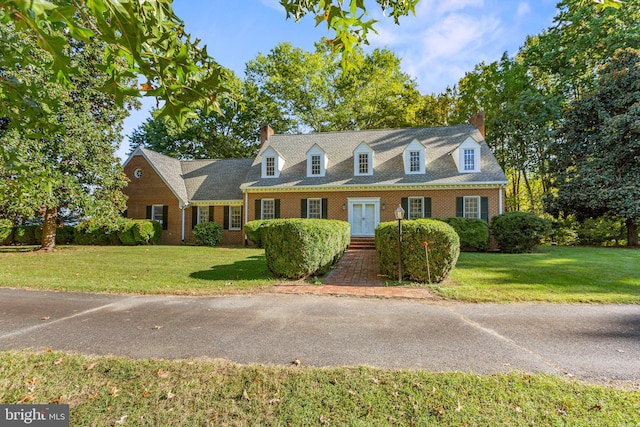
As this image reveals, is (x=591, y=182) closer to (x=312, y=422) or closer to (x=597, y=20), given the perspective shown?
(x=597, y=20)

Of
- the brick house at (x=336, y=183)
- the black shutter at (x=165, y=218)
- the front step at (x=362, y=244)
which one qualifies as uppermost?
the brick house at (x=336, y=183)

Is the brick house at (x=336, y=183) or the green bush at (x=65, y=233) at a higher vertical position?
the brick house at (x=336, y=183)

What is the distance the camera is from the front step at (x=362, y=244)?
15258mm

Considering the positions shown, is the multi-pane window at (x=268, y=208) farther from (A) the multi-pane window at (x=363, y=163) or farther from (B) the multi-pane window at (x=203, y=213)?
(A) the multi-pane window at (x=363, y=163)

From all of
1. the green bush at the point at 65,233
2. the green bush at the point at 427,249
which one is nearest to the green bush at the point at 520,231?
the green bush at the point at 427,249

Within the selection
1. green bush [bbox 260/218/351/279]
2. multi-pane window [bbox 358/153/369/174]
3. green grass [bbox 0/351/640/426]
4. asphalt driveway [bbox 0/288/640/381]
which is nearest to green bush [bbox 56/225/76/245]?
asphalt driveway [bbox 0/288/640/381]

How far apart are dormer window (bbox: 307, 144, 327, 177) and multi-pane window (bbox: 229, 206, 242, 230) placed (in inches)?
205

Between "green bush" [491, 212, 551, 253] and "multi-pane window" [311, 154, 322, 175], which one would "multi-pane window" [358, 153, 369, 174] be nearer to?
"multi-pane window" [311, 154, 322, 175]

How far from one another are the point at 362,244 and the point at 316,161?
624cm

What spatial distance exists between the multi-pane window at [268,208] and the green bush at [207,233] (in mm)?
3177

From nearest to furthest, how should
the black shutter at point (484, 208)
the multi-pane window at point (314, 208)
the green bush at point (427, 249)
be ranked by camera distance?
the green bush at point (427, 249) → the black shutter at point (484, 208) → the multi-pane window at point (314, 208)

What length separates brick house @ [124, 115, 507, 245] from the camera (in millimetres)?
16328

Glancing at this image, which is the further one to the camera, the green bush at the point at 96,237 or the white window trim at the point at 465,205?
the green bush at the point at 96,237

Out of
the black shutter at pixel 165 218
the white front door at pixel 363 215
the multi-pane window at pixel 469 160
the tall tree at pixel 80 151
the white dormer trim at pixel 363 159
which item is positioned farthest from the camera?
the black shutter at pixel 165 218
